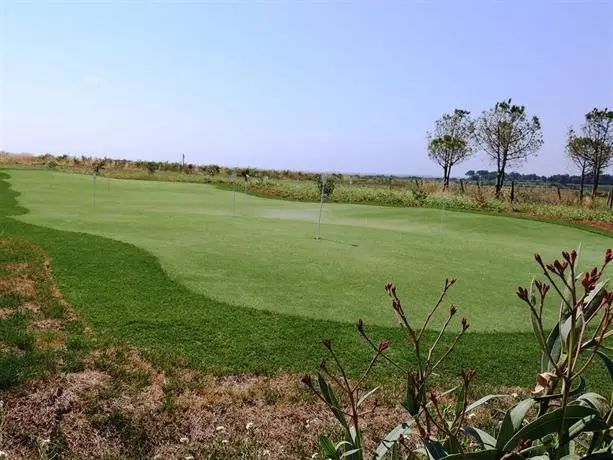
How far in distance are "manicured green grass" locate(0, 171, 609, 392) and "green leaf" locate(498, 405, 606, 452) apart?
10.6ft

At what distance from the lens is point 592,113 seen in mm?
26438

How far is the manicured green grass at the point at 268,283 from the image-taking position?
475 centimetres

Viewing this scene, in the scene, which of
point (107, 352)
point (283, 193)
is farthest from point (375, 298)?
point (283, 193)

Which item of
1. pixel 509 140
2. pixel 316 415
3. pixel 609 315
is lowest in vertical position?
pixel 316 415

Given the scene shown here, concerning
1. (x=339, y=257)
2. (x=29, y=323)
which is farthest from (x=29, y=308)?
(x=339, y=257)

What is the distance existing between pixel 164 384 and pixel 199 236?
6.48 meters

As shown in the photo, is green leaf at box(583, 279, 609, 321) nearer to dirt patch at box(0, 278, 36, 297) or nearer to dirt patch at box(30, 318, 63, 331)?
dirt patch at box(30, 318, 63, 331)

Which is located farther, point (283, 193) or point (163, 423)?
point (283, 193)

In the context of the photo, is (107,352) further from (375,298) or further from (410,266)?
(410,266)

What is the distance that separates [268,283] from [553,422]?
5598mm

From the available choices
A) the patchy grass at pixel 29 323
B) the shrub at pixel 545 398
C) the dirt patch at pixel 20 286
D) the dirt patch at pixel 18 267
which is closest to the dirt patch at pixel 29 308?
the patchy grass at pixel 29 323

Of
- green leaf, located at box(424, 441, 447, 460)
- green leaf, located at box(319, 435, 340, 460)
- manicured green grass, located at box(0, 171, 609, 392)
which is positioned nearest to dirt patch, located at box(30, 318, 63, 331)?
manicured green grass, located at box(0, 171, 609, 392)

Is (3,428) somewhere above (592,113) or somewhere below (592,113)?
below

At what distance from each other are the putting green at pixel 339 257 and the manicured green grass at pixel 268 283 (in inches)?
1.2
